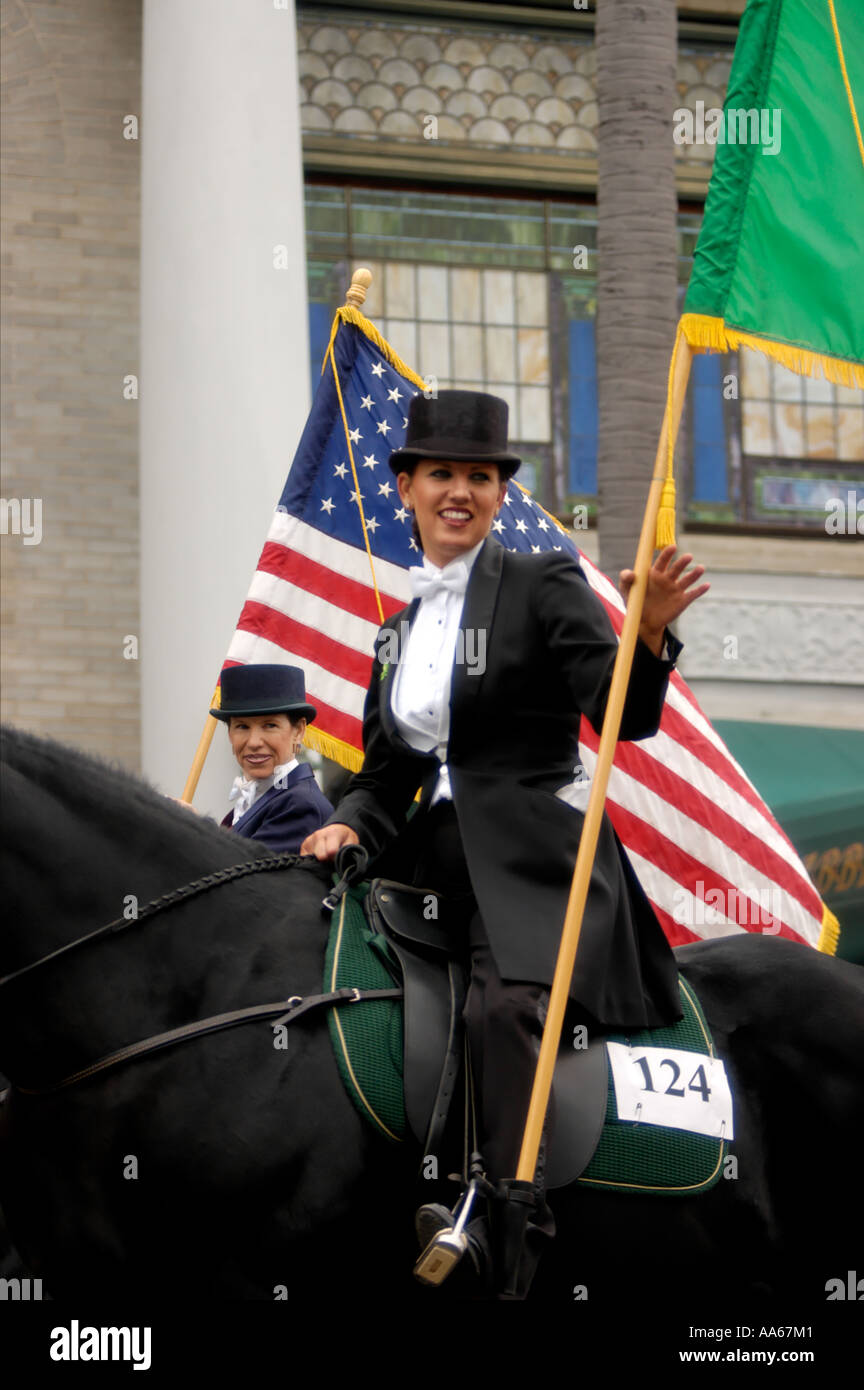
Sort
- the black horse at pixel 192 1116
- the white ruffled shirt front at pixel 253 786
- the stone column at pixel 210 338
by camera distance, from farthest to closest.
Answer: the stone column at pixel 210 338 < the white ruffled shirt front at pixel 253 786 < the black horse at pixel 192 1116

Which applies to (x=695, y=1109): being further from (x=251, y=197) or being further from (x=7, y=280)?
(x=7, y=280)

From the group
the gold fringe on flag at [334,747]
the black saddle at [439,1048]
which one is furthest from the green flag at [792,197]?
the gold fringe on flag at [334,747]

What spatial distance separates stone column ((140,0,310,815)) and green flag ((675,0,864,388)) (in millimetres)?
6097

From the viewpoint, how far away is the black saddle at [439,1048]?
4172 millimetres

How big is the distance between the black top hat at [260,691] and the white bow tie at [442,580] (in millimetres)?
1386

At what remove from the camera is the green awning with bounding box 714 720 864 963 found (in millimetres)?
13516

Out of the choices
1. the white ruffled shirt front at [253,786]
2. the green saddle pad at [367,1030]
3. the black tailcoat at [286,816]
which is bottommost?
the green saddle pad at [367,1030]

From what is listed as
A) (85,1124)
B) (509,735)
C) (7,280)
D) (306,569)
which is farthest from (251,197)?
(85,1124)

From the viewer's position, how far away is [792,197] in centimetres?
521

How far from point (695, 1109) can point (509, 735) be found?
1012 mm

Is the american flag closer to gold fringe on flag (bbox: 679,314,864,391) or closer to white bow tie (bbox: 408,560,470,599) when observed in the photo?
gold fringe on flag (bbox: 679,314,864,391)

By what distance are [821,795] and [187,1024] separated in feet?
33.9

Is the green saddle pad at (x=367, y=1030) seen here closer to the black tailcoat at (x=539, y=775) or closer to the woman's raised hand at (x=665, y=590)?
the black tailcoat at (x=539, y=775)
